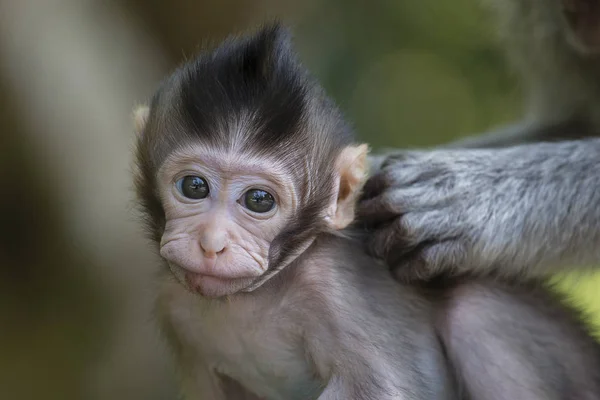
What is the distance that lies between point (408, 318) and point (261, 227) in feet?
1.41

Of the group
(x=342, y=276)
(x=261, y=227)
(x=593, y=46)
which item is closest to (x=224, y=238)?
(x=261, y=227)

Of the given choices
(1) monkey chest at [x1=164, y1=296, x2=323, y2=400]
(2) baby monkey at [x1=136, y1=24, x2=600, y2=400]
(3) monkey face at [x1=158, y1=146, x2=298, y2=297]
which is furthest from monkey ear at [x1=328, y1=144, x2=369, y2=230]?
(1) monkey chest at [x1=164, y1=296, x2=323, y2=400]

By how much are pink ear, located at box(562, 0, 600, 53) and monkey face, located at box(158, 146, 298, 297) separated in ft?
4.57

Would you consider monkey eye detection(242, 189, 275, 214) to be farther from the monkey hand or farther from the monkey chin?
the monkey hand

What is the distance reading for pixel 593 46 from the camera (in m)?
2.65

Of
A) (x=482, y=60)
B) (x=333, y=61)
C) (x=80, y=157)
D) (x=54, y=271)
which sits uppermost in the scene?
(x=482, y=60)

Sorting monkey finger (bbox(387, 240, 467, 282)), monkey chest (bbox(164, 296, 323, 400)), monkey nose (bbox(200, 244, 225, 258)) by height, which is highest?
monkey finger (bbox(387, 240, 467, 282))

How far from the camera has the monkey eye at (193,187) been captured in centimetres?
161

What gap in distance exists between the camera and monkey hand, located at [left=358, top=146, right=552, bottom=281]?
6.58 feet

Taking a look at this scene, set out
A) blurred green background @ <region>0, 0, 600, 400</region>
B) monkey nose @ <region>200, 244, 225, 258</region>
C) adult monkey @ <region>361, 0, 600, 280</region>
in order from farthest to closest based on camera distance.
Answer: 1. blurred green background @ <region>0, 0, 600, 400</region>
2. adult monkey @ <region>361, 0, 600, 280</region>
3. monkey nose @ <region>200, 244, 225, 258</region>

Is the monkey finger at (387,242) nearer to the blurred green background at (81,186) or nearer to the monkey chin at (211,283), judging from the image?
the monkey chin at (211,283)

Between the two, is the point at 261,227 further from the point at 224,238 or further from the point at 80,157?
the point at 80,157

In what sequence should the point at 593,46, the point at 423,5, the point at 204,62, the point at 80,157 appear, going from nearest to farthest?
1. the point at 204,62
2. the point at 593,46
3. the point at 80,157
4. the point at 423,5

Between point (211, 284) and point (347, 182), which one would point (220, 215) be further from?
point (347, 182)
